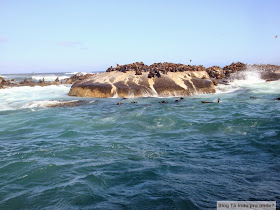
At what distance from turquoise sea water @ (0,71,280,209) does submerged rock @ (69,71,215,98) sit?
5.50 m

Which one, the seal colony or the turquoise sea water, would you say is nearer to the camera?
the turquoise sea water

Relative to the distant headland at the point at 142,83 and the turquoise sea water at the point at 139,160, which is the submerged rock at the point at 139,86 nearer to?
the distant headland at the point at 142,83

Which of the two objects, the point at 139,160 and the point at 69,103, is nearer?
the point at 139,160

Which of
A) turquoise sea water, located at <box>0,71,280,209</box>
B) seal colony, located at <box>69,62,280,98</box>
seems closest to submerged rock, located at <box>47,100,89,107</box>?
seal colony, located at <box>69,62,280,98</box>

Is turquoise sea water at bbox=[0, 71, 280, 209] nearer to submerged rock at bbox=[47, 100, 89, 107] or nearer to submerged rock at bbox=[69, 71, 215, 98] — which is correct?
submerged rock at bbox=[47, 100, 89, 107]

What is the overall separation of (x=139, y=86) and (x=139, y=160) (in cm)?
1115

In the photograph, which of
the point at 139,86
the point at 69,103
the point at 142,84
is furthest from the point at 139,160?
the point at 142,84

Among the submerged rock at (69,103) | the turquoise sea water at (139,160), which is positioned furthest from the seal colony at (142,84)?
the turquoise sea water at (139,160)

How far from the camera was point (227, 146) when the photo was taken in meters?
6.87

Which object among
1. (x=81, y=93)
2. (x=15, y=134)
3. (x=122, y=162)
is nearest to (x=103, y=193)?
(x=122, y=162)

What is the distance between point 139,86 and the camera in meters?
16.9

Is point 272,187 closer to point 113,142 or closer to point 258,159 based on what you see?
point 258,159

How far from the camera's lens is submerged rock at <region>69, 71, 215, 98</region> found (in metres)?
16.8

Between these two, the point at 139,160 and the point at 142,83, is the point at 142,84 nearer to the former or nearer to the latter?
the point at 142,83
